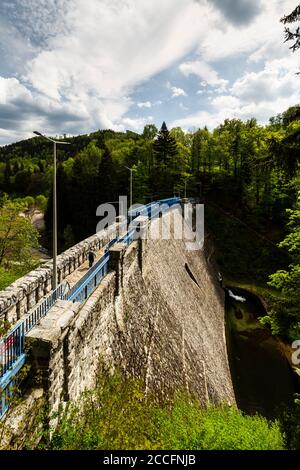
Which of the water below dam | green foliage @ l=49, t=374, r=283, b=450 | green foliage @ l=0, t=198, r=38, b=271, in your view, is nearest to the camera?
green foliage @ l=49, t=374, r=283, b=450

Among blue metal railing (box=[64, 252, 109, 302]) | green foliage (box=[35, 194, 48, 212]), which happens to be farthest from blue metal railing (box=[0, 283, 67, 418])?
green foliage (box=[35, 194, 48, 212])

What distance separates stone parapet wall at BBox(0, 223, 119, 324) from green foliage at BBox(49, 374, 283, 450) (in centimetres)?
282

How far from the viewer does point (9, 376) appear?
5.10 meters

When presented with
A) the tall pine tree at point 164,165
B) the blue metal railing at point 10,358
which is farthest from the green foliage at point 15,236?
the tall pine tree at point 164,165

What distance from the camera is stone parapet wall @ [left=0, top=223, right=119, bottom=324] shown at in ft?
26.6

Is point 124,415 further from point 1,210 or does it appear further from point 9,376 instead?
point 1,210

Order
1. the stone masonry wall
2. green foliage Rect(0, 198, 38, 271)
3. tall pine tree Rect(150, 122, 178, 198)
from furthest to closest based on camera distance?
tall pine tree Rect(150, 122, 178, 198)
green foliage Rect(0, 198, 38, 271)
the stone masonry wall

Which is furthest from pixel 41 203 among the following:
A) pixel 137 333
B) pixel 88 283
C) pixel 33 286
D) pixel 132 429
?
pixel 132 429

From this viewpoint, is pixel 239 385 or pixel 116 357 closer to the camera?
pixel 116 357

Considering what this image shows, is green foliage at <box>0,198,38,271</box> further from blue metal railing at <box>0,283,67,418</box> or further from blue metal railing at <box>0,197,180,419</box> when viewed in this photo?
blue metal railing at <box>0,283,67,418</box>
